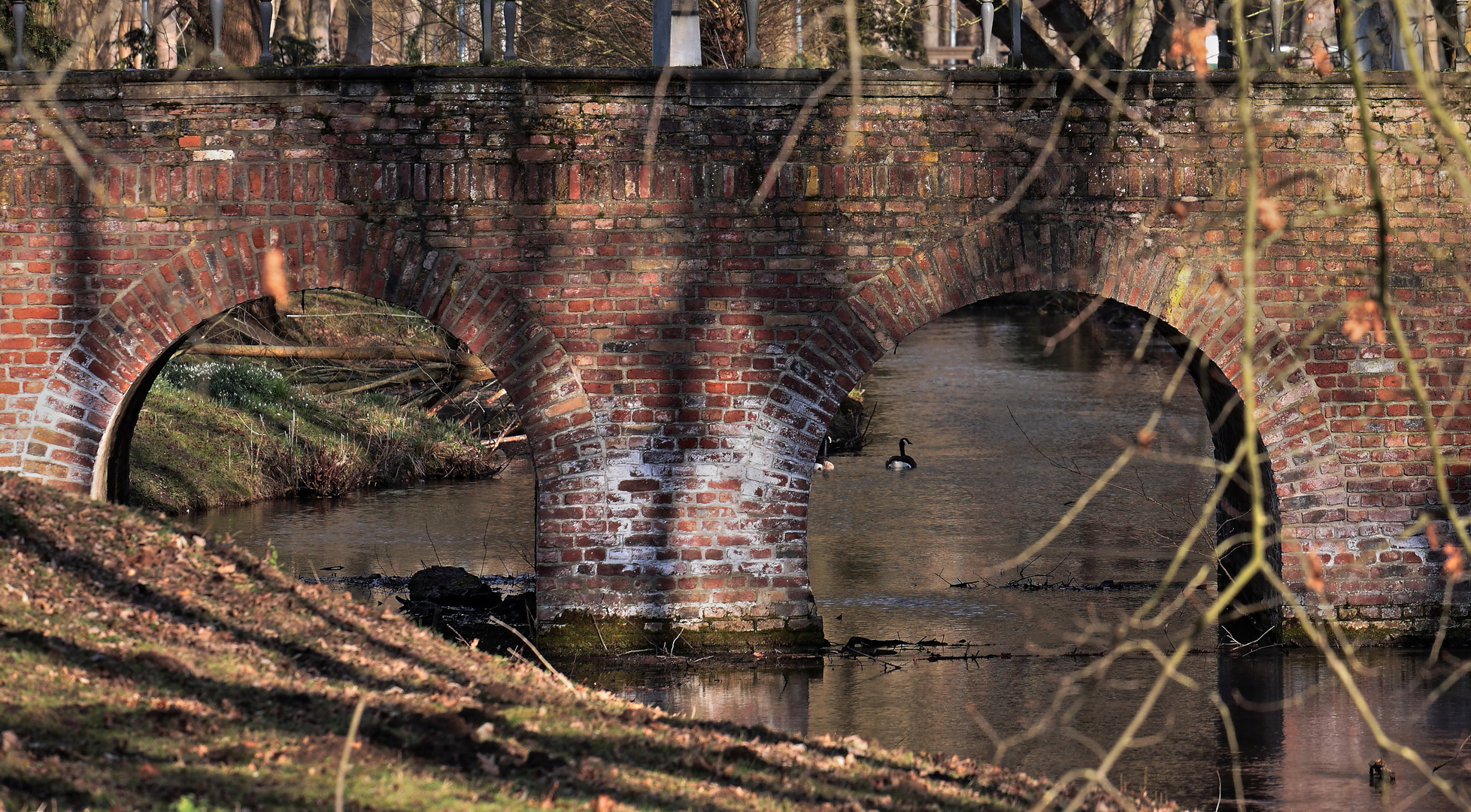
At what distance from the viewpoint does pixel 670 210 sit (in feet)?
25.6

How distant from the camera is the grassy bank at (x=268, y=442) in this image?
13.8m

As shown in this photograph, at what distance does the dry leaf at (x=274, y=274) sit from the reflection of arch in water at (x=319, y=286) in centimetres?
3

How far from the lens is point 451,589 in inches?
367

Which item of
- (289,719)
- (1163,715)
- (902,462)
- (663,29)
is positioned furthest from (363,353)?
(289,719)

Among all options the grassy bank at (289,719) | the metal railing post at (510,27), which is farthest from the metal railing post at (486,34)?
the grassy bank at (289,719)

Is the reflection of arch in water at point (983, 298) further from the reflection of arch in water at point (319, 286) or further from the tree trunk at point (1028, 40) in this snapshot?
the tree trunk at point (1028, 40)

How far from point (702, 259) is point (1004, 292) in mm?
1663

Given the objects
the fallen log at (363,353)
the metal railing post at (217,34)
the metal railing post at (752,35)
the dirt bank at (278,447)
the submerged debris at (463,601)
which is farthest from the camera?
the fallen log at (363,353)

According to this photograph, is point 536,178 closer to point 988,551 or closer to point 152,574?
point 152,574

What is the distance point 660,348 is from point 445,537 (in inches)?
193

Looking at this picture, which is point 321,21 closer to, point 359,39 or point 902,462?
point 359,39

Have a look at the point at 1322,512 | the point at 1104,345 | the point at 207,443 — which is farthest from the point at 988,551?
the point at 1104,345

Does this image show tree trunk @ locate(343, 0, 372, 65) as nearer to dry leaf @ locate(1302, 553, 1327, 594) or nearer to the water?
the water

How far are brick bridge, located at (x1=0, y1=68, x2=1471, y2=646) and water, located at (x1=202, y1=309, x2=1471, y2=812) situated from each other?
0.83 meters
